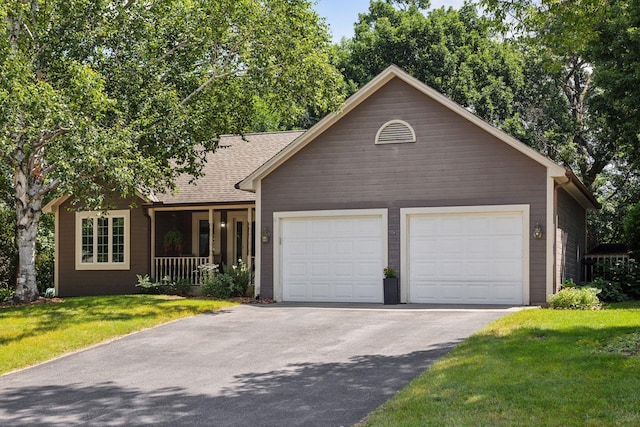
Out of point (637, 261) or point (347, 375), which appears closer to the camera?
point (347, 375)

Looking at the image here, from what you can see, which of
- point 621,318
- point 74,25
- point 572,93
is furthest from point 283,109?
point 572,93

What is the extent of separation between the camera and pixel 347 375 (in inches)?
421

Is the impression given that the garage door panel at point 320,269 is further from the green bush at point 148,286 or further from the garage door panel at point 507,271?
the green bush at point 148,286

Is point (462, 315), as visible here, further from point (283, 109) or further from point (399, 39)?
point (399, 39)

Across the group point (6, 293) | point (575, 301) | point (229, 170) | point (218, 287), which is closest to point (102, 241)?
point (6, 293)

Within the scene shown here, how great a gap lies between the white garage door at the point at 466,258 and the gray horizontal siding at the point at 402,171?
37 centimetres

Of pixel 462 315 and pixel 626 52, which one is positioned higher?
pixel 626 52

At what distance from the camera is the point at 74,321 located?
1587 centimetres

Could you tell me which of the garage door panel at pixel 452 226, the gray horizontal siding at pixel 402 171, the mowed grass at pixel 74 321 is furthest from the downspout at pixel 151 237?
the garage door panel at pixel 452 226

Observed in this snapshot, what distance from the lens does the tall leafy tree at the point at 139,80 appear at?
53.5 feet

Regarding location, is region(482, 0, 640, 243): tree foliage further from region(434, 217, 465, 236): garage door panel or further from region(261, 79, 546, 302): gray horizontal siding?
region(434, 217, 465, 236): garage door panel

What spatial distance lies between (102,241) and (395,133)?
10407 millimetres

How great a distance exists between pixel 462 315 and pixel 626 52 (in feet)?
32.4

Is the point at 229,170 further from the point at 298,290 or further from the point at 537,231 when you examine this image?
the point at 537,231
